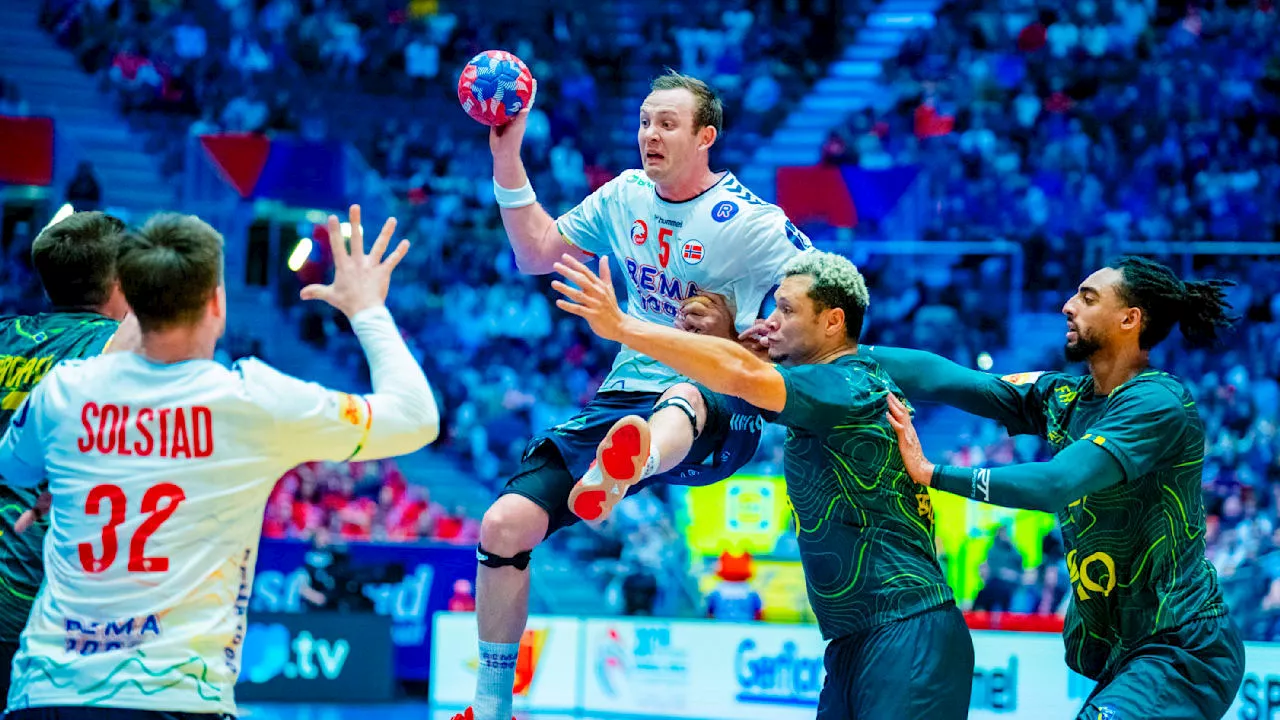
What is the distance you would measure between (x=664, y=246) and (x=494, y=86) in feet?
3.69

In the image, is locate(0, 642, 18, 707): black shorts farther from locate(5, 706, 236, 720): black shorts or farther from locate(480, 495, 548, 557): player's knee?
locate(480, 495, 548, 557): player's knee

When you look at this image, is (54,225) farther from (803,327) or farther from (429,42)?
(429,42)

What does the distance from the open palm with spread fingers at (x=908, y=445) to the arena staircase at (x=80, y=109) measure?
17.3 metres

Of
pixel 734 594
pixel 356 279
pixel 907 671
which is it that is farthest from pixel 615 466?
pixel 734 594

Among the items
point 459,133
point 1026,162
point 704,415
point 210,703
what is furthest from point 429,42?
point 210,703

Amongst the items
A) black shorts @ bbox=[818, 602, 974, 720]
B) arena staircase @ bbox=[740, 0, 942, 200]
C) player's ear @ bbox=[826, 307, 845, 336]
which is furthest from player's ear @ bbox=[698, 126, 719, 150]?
arena staircase @ bbox=[740, 0, 942, 200]

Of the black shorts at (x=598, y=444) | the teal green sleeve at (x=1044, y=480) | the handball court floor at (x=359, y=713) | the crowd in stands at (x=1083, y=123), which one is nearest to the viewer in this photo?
the teal green sleeve at (x=1044, y=480)

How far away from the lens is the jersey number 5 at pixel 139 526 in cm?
374

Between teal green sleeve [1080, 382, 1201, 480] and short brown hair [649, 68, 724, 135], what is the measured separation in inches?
93.5

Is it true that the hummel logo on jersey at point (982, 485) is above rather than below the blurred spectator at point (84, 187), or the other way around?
below

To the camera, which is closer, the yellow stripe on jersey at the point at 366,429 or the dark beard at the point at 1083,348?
the yellow stripe on jersey at the point at 366,429

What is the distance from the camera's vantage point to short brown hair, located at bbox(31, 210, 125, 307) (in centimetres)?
500

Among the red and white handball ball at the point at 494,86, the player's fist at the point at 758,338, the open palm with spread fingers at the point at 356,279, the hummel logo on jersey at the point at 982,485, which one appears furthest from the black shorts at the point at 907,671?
the red and white handball ball at the point at 494,86

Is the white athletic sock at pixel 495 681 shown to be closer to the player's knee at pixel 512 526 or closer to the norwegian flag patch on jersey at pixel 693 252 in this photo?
the player's knee at pixel 512 526
